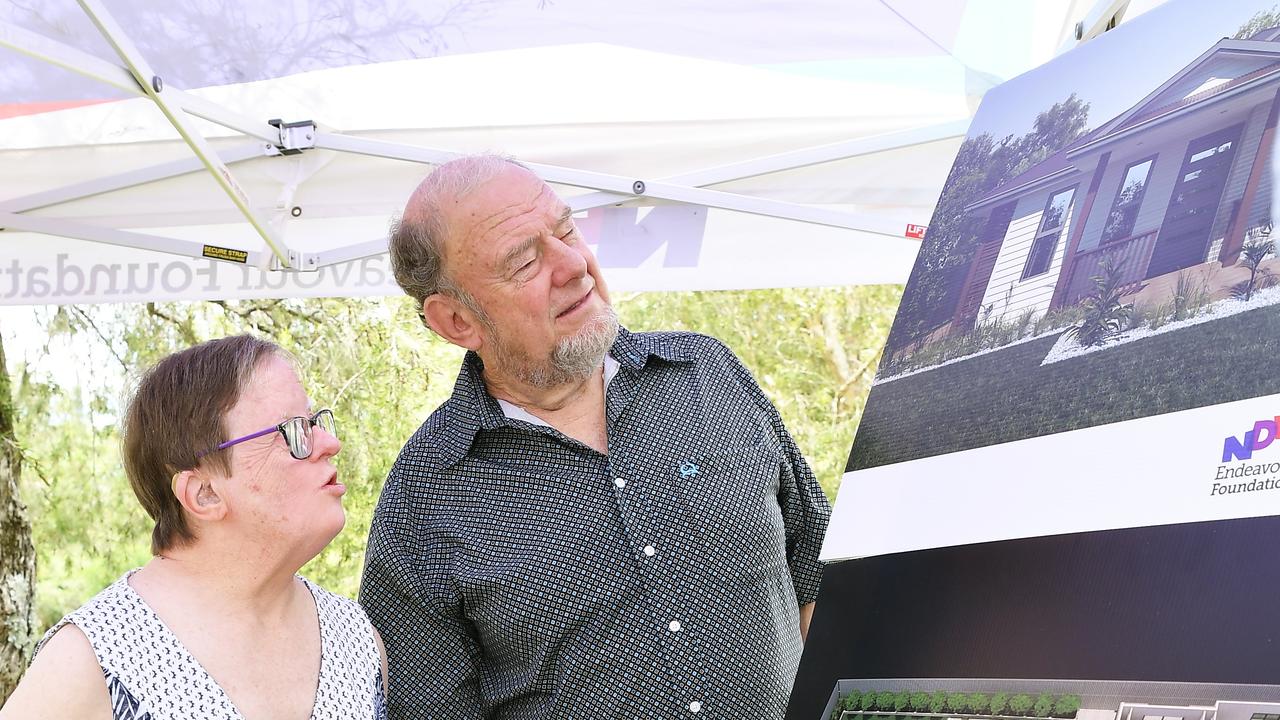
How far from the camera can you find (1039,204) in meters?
1.06

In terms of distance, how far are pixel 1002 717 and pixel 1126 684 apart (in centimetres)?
9

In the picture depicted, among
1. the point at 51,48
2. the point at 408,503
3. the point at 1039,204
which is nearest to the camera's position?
the point at 1039,204

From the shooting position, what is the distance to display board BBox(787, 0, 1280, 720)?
76cm

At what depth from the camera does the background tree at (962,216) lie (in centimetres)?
111

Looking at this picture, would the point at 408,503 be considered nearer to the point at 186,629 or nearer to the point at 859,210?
the point at 186,629

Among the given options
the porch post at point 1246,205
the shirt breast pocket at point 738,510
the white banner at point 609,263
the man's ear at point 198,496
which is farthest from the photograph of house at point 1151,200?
the white banner at point 609,263

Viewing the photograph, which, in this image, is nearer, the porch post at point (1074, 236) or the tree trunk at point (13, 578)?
the porch post at point (1074, 236)

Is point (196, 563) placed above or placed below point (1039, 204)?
below

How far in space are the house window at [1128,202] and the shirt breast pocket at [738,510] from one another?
3.64 feet

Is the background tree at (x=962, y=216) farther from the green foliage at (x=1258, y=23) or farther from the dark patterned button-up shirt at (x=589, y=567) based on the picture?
the dark patterned button-up shirt at (x=589, y=567)

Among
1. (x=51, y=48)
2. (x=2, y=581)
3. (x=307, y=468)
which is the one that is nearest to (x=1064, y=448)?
(x=307, y=468)

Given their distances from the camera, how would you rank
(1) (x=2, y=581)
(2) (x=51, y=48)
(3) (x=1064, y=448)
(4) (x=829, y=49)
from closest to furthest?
(3) (x=1064, y=448)
(2) (x=51, y=48)
(4) (x=829, y=49)
(1) (x=2, y=581)

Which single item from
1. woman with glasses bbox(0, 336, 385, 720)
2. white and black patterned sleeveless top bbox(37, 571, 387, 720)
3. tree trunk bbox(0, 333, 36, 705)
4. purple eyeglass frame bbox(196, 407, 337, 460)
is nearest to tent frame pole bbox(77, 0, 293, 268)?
woman with glasses bbox(0, 336, 385, 720)

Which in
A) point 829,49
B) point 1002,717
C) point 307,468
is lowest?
point 1002,717
